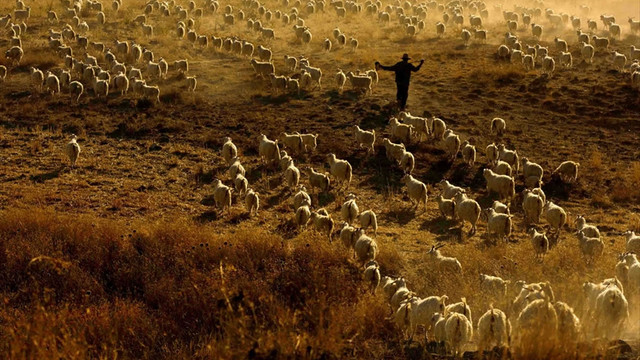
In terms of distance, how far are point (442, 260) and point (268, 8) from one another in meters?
29.7

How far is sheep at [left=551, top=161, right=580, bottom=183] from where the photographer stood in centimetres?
1633

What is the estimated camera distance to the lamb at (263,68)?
2355 cm

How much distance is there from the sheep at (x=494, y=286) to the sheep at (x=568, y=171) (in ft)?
25.8

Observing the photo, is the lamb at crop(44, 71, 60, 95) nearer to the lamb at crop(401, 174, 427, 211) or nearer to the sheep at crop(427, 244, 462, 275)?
the lamb at crop(401, 174, 427, 211)

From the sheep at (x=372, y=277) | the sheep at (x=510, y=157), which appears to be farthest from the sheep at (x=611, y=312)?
the sheep at (x=510, y=157)

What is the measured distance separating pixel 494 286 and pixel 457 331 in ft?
7.81

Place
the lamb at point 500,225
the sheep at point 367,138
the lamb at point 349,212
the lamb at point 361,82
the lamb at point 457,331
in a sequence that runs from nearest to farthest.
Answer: the lamb at point 457,331 → the lamb at point 500,225 → the lamb at point 349,212 → the sheep at point 367,138 → the lamb at point 361,82

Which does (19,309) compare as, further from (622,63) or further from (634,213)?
(622,63)

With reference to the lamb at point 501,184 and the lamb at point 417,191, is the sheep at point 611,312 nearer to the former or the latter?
the lamb at point 417,191

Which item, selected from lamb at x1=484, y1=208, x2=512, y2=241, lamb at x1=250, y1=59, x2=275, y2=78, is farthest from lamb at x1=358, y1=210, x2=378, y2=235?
lamb at x1=250, y1=59, x2=275, y2=78

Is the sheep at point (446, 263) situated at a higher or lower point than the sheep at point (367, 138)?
lower

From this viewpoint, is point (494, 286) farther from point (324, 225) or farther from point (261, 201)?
point (261, 201)

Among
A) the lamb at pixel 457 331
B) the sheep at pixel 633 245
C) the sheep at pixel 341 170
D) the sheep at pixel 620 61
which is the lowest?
the sheep at pixel 341 170

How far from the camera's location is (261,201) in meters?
14.8
